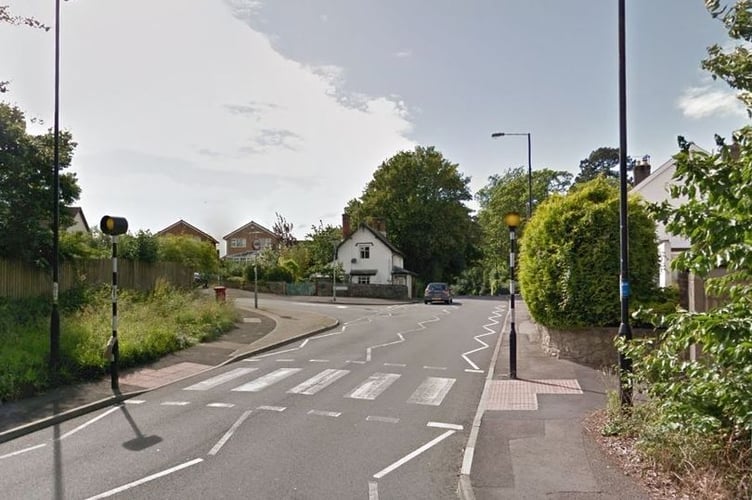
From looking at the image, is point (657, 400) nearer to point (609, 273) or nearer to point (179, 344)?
point (609, 273)

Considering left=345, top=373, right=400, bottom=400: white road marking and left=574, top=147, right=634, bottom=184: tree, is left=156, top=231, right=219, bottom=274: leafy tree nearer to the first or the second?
left=345, top=373, right=400, bottom=400: white road marking

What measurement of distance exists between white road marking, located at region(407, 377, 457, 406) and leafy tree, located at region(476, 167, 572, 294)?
174 feet

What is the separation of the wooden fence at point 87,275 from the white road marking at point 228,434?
1076 centimetres

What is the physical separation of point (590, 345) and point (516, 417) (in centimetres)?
501

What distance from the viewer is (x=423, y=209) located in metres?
63.5

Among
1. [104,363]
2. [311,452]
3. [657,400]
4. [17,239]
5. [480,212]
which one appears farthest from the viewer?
[480,212]

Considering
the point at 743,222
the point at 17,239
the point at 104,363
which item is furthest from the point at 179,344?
the point at 743,222

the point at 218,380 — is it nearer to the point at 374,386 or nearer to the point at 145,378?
the point at 145,378

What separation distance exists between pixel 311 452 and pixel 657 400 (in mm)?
4333

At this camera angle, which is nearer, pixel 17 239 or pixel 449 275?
pixel 17 239

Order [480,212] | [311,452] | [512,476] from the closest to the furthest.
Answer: [512,476] < [311,452] < [480,212]

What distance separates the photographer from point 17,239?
14.7 meters

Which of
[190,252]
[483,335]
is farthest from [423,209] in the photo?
[483,335]

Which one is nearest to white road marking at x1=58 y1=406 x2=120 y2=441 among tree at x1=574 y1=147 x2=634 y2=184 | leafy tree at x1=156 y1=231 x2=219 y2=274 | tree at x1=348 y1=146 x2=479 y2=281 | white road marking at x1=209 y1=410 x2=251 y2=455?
white road marking at x1=209 y1=410 x2=251 y2=455
